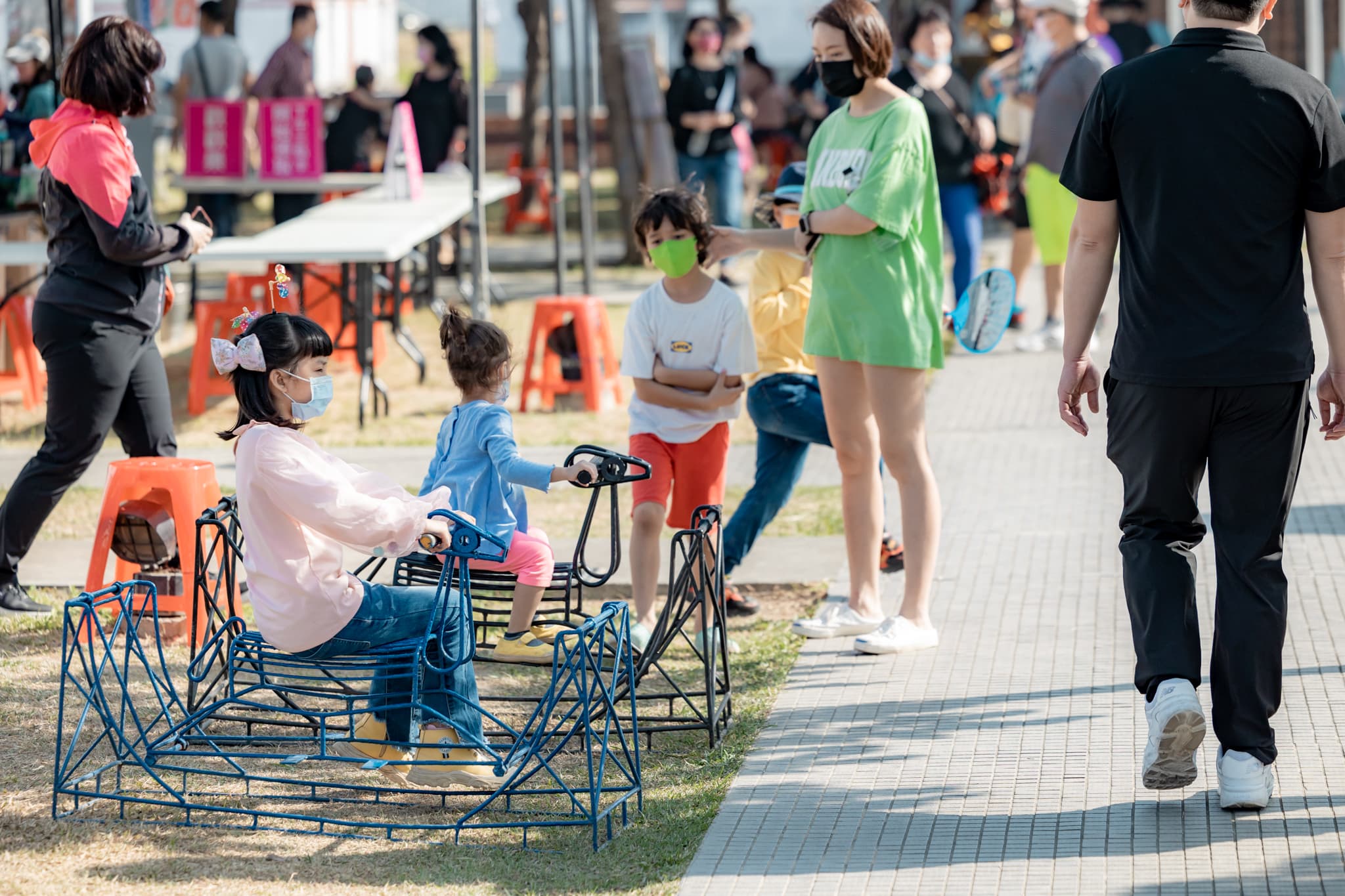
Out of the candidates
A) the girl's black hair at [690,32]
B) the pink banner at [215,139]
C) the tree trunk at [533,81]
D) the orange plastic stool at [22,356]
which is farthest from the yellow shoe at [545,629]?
the tree trunk at [533,81]

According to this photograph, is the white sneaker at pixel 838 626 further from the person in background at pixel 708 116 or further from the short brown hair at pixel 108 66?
the person in background at pixel 708 116

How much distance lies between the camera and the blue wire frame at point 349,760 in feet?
13.2

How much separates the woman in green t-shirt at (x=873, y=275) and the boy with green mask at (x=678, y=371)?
147 mm

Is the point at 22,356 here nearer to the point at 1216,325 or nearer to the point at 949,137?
the point at 949,137

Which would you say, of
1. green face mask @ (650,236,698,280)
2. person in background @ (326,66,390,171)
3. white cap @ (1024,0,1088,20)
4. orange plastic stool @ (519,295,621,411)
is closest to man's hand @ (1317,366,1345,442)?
green face mask @ (650,236,698,280)

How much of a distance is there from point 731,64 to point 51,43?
21.5 feet

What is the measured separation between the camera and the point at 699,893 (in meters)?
3.68

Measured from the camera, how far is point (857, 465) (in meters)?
5.46

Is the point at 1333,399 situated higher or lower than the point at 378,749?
higher

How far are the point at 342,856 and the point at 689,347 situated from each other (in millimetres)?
2053

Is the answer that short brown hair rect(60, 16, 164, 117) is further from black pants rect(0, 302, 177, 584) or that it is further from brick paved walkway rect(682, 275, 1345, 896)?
brick paved walkway rect(682, 275, 1345, 896)

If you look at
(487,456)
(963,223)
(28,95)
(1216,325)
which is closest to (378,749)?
(487,456)

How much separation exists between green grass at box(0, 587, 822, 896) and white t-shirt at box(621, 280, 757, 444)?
1.13 metres

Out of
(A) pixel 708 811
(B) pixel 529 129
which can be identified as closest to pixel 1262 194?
(A) pixel 708 811
